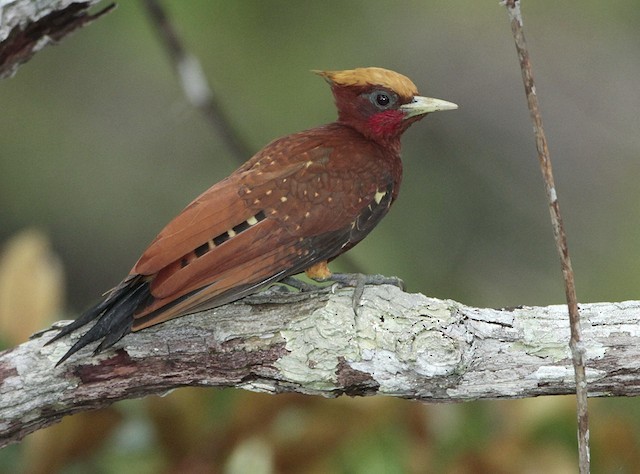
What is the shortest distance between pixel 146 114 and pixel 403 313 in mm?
3724

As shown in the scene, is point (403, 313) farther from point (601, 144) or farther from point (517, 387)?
point (601, 144)

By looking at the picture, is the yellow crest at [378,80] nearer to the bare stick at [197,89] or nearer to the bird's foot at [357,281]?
the bare stick at [197,89]

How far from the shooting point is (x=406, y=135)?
6.26m

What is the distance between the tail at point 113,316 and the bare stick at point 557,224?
1208mm

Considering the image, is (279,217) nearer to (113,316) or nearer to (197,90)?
(113,316)

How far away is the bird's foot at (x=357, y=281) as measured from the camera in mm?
3329

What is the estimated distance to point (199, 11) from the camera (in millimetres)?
5539

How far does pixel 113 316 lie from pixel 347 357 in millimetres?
673

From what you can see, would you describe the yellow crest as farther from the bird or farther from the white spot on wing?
the white spot on wing

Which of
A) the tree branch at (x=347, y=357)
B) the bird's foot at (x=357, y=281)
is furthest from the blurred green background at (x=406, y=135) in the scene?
the tree branch at (x=347, y=357)

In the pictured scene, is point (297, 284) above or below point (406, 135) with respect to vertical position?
below

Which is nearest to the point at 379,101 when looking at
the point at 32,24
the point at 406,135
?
the point at 32,24

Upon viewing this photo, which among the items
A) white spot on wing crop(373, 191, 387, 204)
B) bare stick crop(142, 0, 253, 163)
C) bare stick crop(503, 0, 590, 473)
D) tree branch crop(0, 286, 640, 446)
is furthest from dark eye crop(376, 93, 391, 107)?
bare stick crop(503, 0, 590, 473)

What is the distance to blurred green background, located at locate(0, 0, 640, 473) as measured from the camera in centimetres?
577
